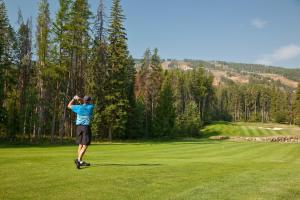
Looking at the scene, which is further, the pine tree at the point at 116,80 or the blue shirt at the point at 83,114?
the pine tree at the point at 116,80

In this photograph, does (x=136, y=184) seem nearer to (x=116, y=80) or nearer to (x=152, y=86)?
(x=116, y=80)

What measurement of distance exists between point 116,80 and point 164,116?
66.5ft

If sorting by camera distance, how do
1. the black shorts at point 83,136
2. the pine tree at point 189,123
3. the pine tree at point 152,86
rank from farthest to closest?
the pine tree at point 189,123, the pine tree at point 152,86, the black shorts at point 83,136

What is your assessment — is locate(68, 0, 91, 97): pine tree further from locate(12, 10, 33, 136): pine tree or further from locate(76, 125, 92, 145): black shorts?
locate(76, 125, 92, 145): black shorts

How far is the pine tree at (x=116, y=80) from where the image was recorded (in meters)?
50.7

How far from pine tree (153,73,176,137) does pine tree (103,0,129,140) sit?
1530cm

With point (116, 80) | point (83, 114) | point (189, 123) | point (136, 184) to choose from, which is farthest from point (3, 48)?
point (189, 123)

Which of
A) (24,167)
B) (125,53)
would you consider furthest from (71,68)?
(24,167)

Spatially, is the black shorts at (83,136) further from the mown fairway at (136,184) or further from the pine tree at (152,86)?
the pine tree at (152,86)

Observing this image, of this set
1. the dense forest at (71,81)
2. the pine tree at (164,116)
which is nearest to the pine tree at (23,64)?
the dense forest at (71,81)

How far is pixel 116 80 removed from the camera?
5125cm

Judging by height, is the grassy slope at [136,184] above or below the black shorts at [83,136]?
below

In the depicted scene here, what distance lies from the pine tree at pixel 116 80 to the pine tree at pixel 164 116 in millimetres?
15299

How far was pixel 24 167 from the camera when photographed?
10.2 m
